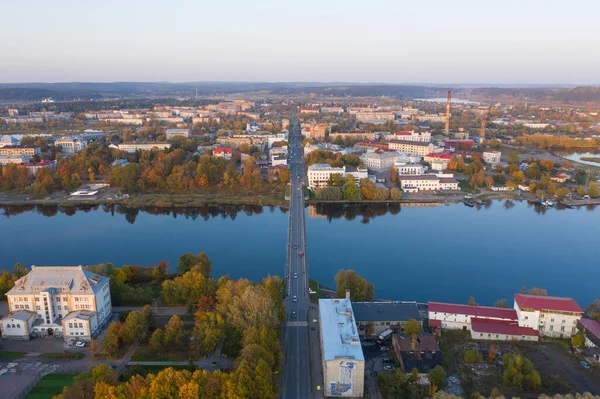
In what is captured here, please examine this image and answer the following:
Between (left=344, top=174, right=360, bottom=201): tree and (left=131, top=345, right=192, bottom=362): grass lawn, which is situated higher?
(left=344, top=174, right=360, bottom=201): tree

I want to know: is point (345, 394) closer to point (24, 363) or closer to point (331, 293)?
point (331, 293)

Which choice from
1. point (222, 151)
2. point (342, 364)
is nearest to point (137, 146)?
point (222, 151)

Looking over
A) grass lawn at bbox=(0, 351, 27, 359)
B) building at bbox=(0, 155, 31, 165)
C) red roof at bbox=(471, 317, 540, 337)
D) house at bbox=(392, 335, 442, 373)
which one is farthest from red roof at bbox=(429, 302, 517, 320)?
building at bbox=(0, 155, 31, 165)

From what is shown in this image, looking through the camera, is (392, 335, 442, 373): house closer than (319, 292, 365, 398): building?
No

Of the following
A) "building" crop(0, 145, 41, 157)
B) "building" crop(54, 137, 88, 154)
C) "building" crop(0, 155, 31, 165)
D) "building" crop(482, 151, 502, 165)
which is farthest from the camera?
"building" crop(54, 137, 88, 154)

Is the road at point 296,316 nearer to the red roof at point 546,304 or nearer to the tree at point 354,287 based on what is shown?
the tree at point 354,287

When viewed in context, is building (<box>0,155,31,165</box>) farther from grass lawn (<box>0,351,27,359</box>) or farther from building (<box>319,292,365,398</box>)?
building (<box>319,292,365,398</box>)

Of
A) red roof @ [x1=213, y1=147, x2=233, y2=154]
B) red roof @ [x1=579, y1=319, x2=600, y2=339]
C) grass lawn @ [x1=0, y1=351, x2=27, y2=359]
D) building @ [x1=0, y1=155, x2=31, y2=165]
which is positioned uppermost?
red roof @ [x1=213, y1=147, x2=233, y2=154]
